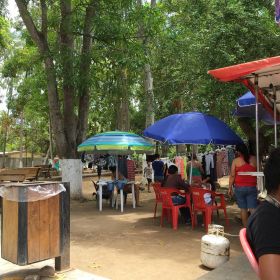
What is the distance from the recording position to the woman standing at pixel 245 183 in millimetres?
7258

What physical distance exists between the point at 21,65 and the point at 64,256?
1786 centimetres

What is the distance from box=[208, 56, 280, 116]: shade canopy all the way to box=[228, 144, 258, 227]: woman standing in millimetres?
1079

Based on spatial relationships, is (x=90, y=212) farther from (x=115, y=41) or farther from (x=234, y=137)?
(x=115, y=41)

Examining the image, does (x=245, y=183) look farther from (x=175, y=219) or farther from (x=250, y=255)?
(x=250, y=255)

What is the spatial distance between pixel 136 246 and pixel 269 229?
17.5 ft

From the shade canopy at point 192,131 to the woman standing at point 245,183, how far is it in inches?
42.5

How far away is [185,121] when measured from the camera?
8.98m

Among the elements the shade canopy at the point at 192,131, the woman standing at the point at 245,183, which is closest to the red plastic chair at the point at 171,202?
the shade canopy at the point at 192,131

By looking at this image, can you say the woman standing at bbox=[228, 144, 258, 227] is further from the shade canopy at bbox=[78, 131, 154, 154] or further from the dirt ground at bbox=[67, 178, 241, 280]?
the shade canopy at bbox=[78, 131, 154, 154]

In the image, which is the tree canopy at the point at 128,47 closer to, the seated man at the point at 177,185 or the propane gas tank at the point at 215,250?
the seated man at the point at 177,185

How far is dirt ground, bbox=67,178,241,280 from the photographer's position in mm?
5773

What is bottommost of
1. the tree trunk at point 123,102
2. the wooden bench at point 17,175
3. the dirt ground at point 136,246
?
the dirt ground at point 136,246

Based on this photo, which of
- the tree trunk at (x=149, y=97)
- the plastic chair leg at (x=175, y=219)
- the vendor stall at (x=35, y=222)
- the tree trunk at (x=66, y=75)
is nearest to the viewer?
the vendor stall at (x=35, y=222)

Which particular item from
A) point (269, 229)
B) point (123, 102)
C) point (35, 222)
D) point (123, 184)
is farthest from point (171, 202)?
point (123, 102)
